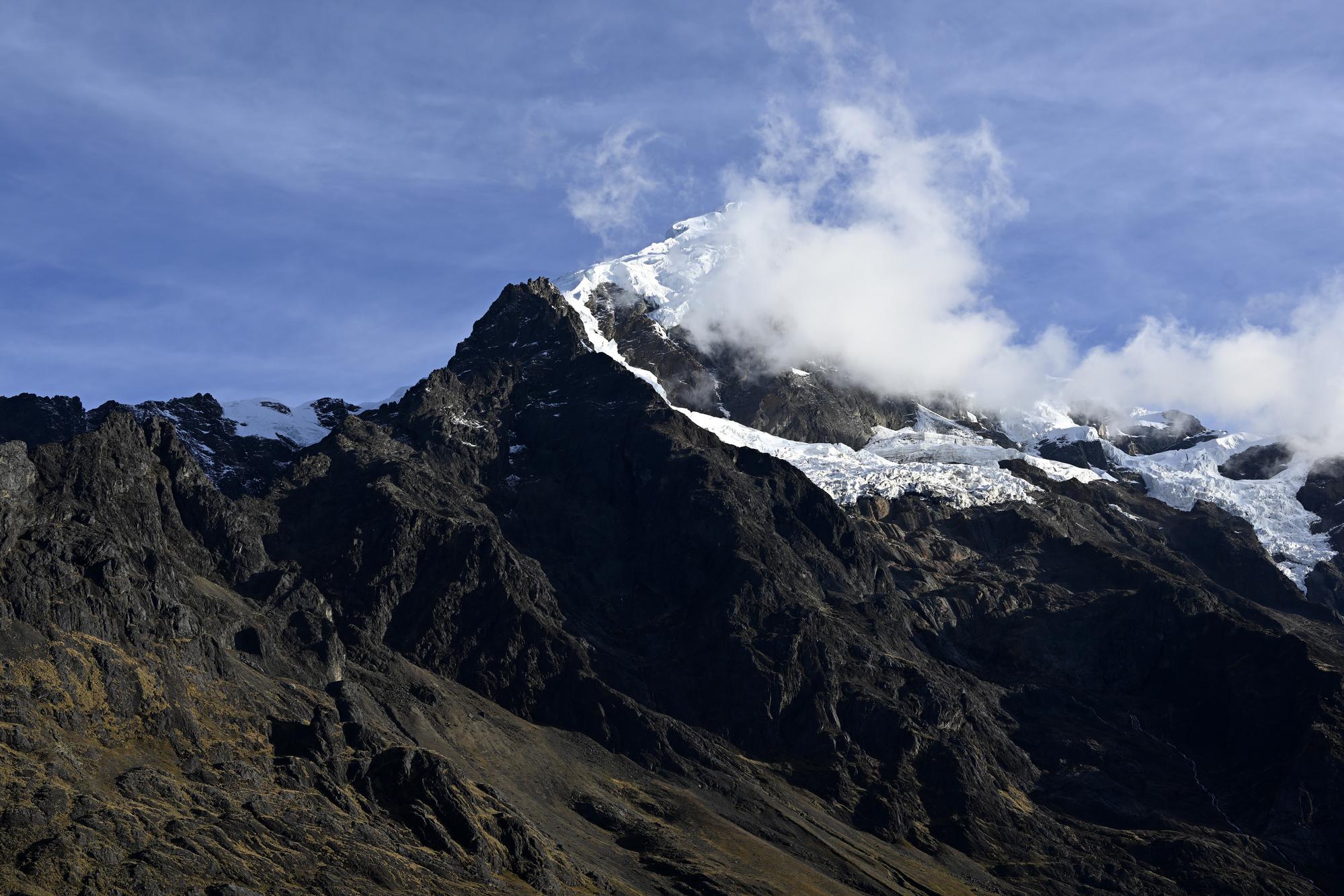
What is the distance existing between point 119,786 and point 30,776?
44.7ft

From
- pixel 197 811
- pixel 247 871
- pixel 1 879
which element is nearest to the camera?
pixel 1 879

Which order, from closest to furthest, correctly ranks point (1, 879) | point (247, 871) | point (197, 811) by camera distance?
point (1, 879)
point (247, 871)
point (197, 811)

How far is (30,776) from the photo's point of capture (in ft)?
611

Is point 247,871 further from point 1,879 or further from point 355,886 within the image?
point 1,879

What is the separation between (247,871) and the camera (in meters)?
186

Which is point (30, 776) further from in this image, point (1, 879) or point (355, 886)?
point (355, 886)

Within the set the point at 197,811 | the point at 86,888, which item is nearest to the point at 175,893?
the point at 86,888

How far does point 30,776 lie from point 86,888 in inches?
858

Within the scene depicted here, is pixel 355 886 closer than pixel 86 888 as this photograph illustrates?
No

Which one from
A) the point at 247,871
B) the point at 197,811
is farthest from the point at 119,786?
the point at 247,871

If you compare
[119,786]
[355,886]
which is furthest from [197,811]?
[355,886]

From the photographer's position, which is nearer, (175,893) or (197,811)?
(175,893)

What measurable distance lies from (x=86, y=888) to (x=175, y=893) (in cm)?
977

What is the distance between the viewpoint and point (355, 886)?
7628 inches
